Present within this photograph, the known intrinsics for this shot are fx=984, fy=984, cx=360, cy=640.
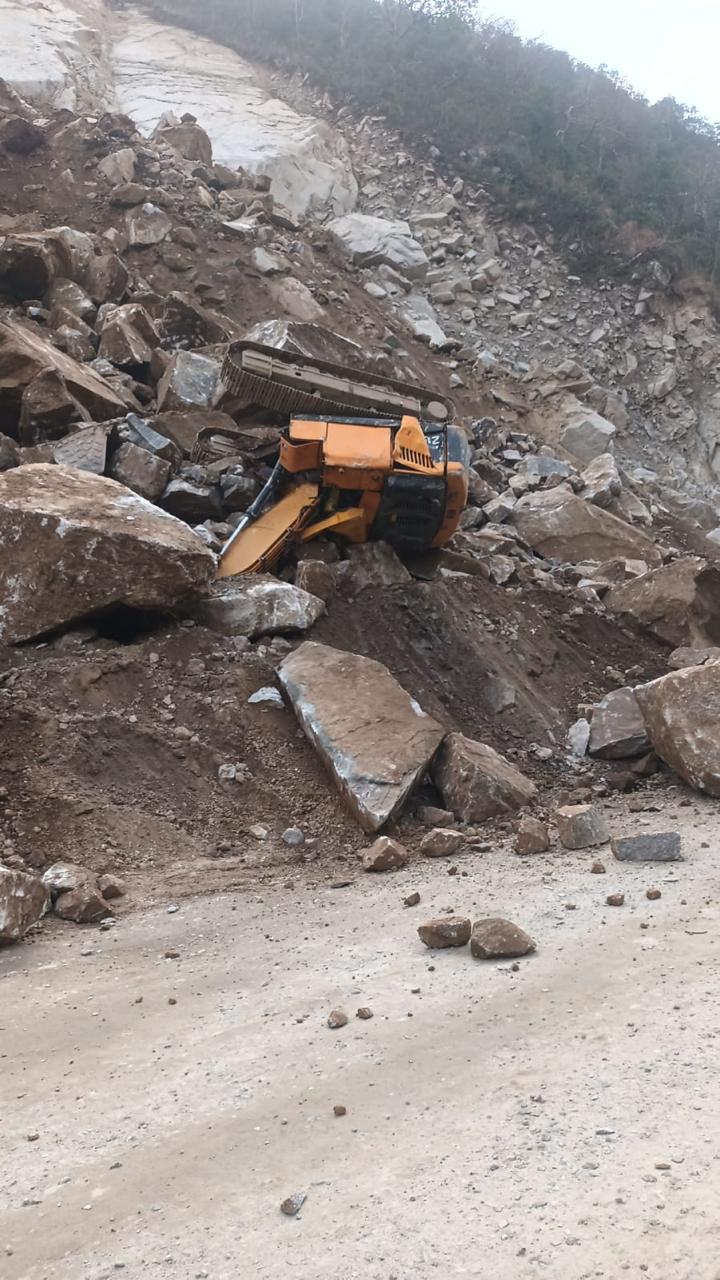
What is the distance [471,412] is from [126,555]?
913 centimetres

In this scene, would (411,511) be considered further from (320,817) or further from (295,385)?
(320,817)

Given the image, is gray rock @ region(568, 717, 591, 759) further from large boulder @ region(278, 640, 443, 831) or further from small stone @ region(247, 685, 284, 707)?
small stone @ region(247, 685, 284, 707)

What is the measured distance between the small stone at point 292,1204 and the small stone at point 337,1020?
0.79m

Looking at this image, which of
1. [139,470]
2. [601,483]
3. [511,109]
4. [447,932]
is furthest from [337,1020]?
[511,109]

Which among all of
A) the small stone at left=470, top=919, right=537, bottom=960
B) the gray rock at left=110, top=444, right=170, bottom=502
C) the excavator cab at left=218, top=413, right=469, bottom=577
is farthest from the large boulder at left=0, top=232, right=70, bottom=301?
the small stone at left=470, top=919, right=537, bottom=960

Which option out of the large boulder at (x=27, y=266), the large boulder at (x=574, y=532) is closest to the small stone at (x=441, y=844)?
the large boulder at (x=574, y=532)

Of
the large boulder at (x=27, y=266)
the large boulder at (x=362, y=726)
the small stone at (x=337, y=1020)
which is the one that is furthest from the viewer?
the large boulder at (x=27, y=266)

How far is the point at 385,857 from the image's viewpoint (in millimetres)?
4359

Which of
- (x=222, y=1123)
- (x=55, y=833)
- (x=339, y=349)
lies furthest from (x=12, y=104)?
(x=222, y=1123)

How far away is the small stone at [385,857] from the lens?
4.35 m

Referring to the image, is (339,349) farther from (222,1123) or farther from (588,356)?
(222,1123)

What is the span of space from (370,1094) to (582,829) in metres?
2.12

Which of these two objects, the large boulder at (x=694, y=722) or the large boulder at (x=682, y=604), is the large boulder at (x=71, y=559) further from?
the large boulder at (x=682, y=604)

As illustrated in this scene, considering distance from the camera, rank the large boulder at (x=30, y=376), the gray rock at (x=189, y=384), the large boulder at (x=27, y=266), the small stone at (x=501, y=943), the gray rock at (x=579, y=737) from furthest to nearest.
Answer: the large boulder at (x=27, y=266), the gray rock at (x=189, y=384), the large boulder at (x=30, y=376), the gray rock at (x=579, y=737), the small stone at (x=501, y=943)
